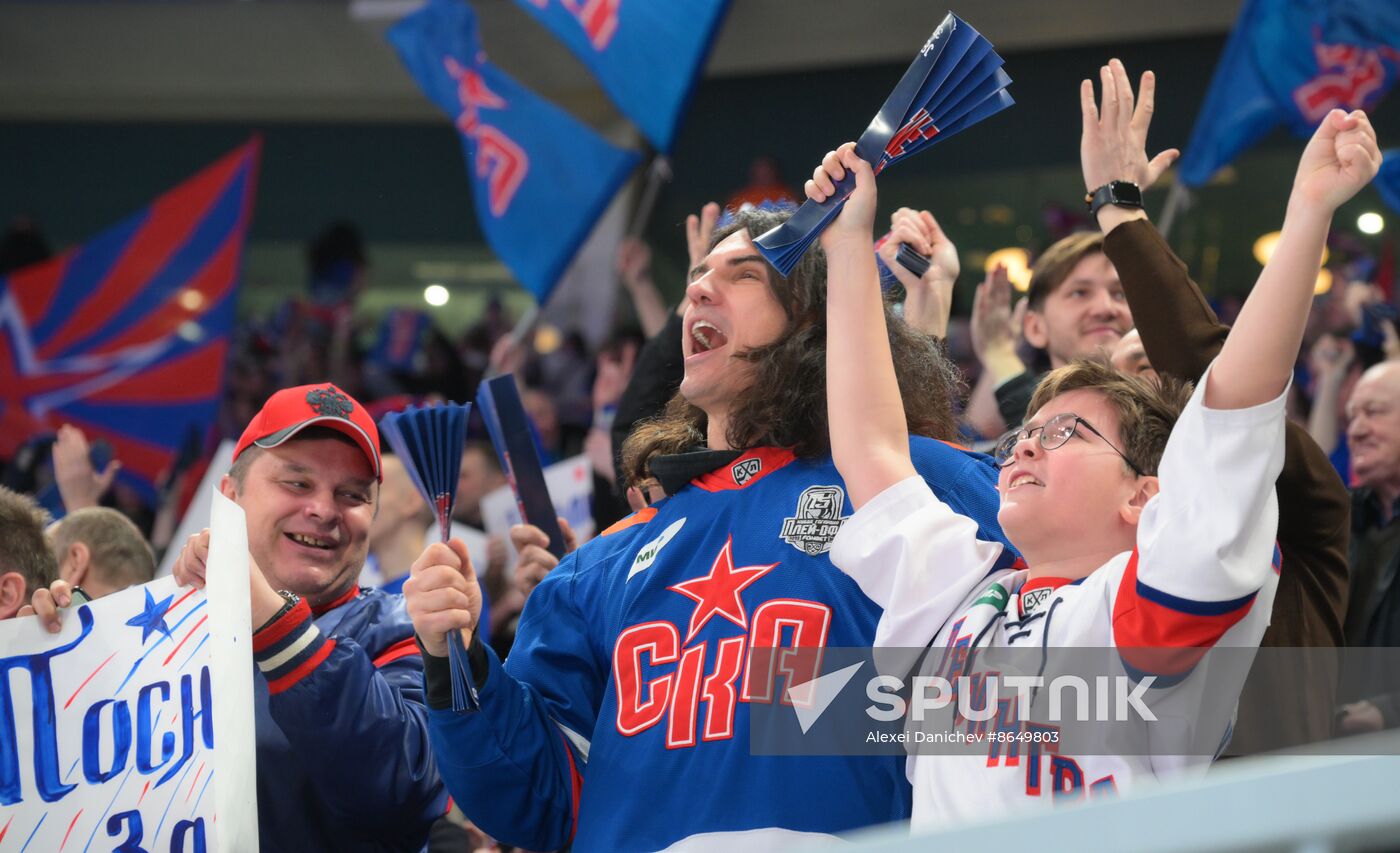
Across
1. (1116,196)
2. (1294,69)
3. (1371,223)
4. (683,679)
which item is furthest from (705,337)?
(1371,223)

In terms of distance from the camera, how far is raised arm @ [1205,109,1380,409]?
5.58ft

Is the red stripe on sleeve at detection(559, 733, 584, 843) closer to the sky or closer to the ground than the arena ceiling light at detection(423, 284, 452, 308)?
closer to the ground

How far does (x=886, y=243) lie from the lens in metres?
3.22

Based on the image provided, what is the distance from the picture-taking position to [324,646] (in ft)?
8.29

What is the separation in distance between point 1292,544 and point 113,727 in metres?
1.91

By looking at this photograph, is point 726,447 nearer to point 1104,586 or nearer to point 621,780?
point 621,780

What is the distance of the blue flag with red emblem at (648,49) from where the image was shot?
18.0 ft

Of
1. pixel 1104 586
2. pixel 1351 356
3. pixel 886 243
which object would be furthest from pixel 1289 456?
pixel 1351 356

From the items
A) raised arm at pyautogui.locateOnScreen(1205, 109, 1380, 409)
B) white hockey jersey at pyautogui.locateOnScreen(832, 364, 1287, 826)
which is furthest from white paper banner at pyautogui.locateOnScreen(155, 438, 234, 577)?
raised arm at pyautogui.locateOnScreen(1205, 109, 1380, 409)

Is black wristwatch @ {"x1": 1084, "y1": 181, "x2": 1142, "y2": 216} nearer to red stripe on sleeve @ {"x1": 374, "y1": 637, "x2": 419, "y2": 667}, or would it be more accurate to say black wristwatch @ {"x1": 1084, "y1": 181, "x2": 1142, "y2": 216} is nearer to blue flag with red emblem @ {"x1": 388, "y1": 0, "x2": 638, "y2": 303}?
red stripe on sleeve @ {"x1": 374, "y1": 637, "x2": 419, "y2": 667}

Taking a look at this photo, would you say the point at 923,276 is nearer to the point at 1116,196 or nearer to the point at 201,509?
the point at 1116,196

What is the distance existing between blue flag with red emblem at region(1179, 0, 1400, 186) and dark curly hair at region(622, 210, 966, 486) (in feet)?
10.7

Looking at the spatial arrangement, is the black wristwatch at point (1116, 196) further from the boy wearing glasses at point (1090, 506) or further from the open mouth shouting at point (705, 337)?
the open mouth shouting at point (705, 337)

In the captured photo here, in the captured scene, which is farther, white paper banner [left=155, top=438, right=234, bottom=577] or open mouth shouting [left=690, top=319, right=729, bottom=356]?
white paper banner [left=155, top=438, right=234, bottom=577]
